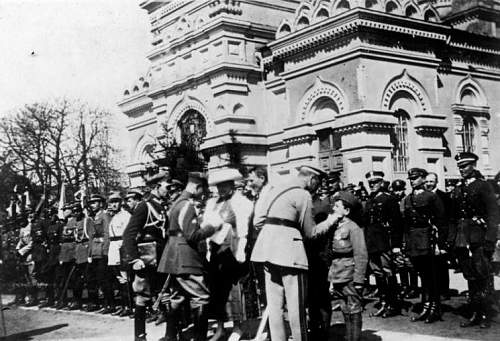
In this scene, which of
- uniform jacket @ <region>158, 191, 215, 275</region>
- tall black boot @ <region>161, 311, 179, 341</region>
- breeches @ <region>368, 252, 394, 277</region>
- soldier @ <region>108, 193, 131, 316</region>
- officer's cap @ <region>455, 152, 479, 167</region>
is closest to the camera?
uniform jacket @ <region>158, 191, 215, 275</region>

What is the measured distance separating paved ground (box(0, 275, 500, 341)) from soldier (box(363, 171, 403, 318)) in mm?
338

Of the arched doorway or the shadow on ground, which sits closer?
the shadow on ground

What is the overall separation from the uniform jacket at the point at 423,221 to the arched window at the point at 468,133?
12.5 metres

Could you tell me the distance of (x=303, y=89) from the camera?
19484mm

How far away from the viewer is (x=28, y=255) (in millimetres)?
14258

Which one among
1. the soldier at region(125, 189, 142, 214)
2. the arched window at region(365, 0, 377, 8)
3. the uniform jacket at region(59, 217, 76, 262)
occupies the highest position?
the arched window at region(365, 0, 377, 8)

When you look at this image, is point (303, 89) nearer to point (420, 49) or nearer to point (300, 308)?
point (420, 49)

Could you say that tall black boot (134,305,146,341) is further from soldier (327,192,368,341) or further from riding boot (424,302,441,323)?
riding boot (424,302,441,323)

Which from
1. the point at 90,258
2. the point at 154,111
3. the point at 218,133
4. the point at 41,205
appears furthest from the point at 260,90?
the point at 90,258

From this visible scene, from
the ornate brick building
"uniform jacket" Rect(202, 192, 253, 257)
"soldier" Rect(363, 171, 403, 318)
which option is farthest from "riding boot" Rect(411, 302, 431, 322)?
the ornate brick building

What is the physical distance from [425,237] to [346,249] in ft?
7.56

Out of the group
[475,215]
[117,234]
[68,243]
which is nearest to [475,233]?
[475,215]

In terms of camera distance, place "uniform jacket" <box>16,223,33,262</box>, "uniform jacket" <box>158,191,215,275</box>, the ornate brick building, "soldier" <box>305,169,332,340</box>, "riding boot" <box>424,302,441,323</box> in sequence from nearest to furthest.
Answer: "soldier" <box>305,169,332,340</box> → "uniform jacket" <box>158,191,215,275</box> → "riding boot" <box>424,302,441,323</box> → "uniform jacket" <box>16,223,33,262</box> → the ornate brick building

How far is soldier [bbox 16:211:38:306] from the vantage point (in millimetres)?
14133
